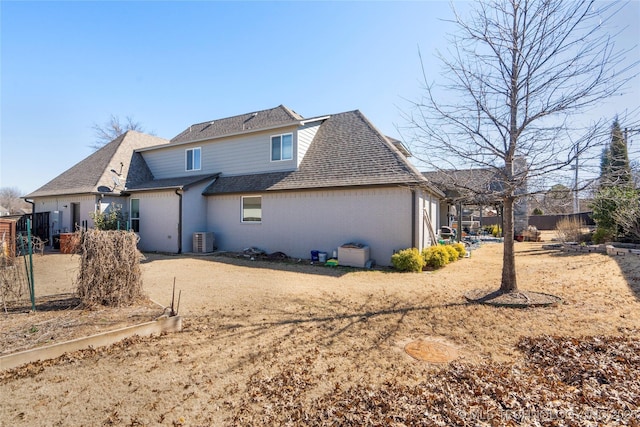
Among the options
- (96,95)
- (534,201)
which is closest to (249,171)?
(96,95)

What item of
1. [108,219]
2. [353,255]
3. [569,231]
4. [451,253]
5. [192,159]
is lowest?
[451,253]

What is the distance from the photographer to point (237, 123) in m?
17.6

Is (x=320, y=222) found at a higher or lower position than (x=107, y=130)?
lower

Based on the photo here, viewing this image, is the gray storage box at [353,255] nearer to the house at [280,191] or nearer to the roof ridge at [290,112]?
the house at [280,191]

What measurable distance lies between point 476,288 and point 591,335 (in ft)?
9.73

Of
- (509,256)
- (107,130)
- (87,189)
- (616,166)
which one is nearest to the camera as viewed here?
(616,166)

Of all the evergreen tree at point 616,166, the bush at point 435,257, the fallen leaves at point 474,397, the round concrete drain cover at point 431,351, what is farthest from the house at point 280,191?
the fallen leaves at point 474,397

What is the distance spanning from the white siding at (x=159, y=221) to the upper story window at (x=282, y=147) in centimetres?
492

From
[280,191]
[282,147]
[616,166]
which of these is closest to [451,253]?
[616,166]

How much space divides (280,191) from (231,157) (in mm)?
4453

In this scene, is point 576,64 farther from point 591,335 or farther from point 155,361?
point 155,361

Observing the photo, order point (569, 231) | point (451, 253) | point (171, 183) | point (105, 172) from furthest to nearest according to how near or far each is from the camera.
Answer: point (105, 172) < point (569, 231) < point (171, 183) < point (451, 253)

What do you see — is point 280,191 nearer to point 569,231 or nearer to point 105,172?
point 105,172

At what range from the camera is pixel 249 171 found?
14602mm
